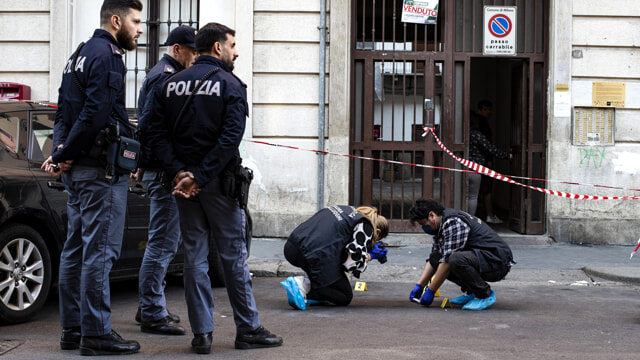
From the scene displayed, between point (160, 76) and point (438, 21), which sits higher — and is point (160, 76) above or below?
below

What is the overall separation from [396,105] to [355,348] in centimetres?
604

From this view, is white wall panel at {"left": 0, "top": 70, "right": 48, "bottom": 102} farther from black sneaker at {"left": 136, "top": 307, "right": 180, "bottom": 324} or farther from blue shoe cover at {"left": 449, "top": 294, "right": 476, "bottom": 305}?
blue shoe cover at {"left": 449, "top": 294, "right": 476, "bottom": 305}

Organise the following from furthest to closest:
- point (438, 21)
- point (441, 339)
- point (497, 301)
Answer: point (438, 21) < point (497, 301) < point (441, 339)

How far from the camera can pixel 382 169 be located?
10.3 meters

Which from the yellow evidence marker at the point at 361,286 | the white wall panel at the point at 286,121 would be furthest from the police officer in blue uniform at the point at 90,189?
the white wall panel at the point at 286,121

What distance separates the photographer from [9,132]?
5.39 m

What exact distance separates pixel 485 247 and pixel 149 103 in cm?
291

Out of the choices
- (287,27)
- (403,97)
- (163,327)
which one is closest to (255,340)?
(163,327)

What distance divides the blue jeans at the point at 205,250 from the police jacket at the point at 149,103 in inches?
15.0

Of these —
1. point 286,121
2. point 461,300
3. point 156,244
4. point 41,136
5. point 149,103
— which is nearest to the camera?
point 149,103

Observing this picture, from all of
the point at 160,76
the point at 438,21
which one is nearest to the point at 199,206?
the point at 160,76

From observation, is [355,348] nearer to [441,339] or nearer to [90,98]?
[441,339]

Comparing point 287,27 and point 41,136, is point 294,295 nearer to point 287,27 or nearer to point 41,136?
point 41,136

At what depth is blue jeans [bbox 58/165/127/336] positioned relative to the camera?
431 centimetres
